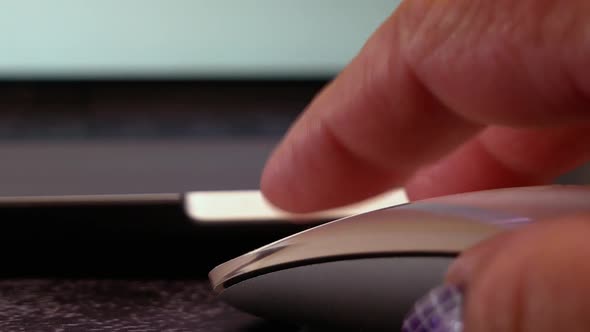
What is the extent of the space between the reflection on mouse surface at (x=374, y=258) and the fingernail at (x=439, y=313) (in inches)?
0.8

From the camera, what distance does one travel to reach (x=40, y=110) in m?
0.59

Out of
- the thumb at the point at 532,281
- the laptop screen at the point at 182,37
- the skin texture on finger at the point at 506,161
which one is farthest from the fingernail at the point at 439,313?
the laptop screen at the point at 182,37

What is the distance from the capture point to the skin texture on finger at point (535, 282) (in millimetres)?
146

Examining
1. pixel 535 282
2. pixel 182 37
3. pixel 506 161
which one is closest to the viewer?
pixel 535 282

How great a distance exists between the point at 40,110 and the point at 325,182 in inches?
12.5

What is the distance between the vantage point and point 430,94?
0.28 metres

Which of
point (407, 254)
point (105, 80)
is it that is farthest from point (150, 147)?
point (407, 254)

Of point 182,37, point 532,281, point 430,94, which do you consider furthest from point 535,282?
point 182,37

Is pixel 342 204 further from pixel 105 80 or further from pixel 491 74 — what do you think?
pixel 105 80

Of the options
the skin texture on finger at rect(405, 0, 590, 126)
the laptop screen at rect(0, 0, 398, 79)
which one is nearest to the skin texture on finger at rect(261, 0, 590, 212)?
the skin texture on finger at rect(405, 0, 590, 126)

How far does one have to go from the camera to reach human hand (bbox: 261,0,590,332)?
156 millimetres

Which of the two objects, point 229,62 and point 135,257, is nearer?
point 135,257

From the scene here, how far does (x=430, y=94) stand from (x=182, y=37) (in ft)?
1.06

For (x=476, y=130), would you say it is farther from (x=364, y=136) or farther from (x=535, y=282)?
(x=535, y=282)
